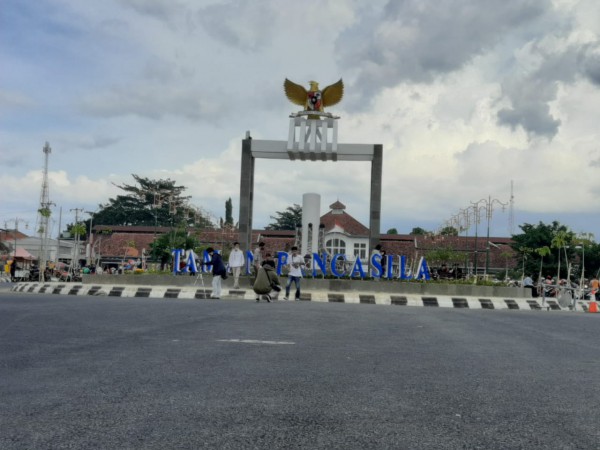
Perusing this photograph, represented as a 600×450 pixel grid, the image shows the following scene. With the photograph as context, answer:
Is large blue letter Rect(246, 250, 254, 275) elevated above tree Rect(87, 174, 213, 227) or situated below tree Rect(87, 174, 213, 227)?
below

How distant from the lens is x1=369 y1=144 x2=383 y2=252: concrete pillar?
26047 mm

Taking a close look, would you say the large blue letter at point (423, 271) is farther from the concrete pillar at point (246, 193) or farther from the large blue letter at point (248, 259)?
the concrete pillar at point (246, 193)

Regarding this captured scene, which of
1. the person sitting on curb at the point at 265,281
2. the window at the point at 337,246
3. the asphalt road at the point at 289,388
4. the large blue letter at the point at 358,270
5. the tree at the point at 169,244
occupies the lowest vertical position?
the asphalt road at the point at 289,388

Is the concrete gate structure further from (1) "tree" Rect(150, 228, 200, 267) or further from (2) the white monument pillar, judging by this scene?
(1) "tree" Rect(150, 228, 200, 267)

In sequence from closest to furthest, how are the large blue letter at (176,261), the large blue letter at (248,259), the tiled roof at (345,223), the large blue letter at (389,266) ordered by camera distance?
the large blue letter at (389,266) → the large blue letter at (248,259) → the large blue letter at (176,261) → the tiled roof at (345,223)

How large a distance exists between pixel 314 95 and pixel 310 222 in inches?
242

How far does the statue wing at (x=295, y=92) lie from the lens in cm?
2681

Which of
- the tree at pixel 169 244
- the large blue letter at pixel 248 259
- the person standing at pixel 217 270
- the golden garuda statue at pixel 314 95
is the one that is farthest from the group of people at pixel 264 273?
the tree at pixel 169 244

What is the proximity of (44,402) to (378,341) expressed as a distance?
5.41m

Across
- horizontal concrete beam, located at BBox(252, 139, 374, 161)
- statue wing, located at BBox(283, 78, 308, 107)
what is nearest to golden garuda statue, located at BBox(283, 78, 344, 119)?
statue wing, located at BBox(283, 78, 308, 107)

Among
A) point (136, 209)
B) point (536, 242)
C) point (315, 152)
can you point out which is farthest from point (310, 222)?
point (136, 209)

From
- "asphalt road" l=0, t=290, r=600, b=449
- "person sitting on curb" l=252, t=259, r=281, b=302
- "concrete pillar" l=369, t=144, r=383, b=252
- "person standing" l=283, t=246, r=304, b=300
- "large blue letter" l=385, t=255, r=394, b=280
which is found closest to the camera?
"asphalt road" l=0, t=290, r=600, b=449

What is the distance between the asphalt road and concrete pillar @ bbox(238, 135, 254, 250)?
15.7 m

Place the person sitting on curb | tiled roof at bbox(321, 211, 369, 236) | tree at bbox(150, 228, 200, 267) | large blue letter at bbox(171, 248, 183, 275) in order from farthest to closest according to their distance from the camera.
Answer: tiled roof at bbox(321, 211, 369, 236), tree at bbox(150, 228, 200, 267), large blue letter at bbox(171, 248, 183, 275), the person sitting on curb
